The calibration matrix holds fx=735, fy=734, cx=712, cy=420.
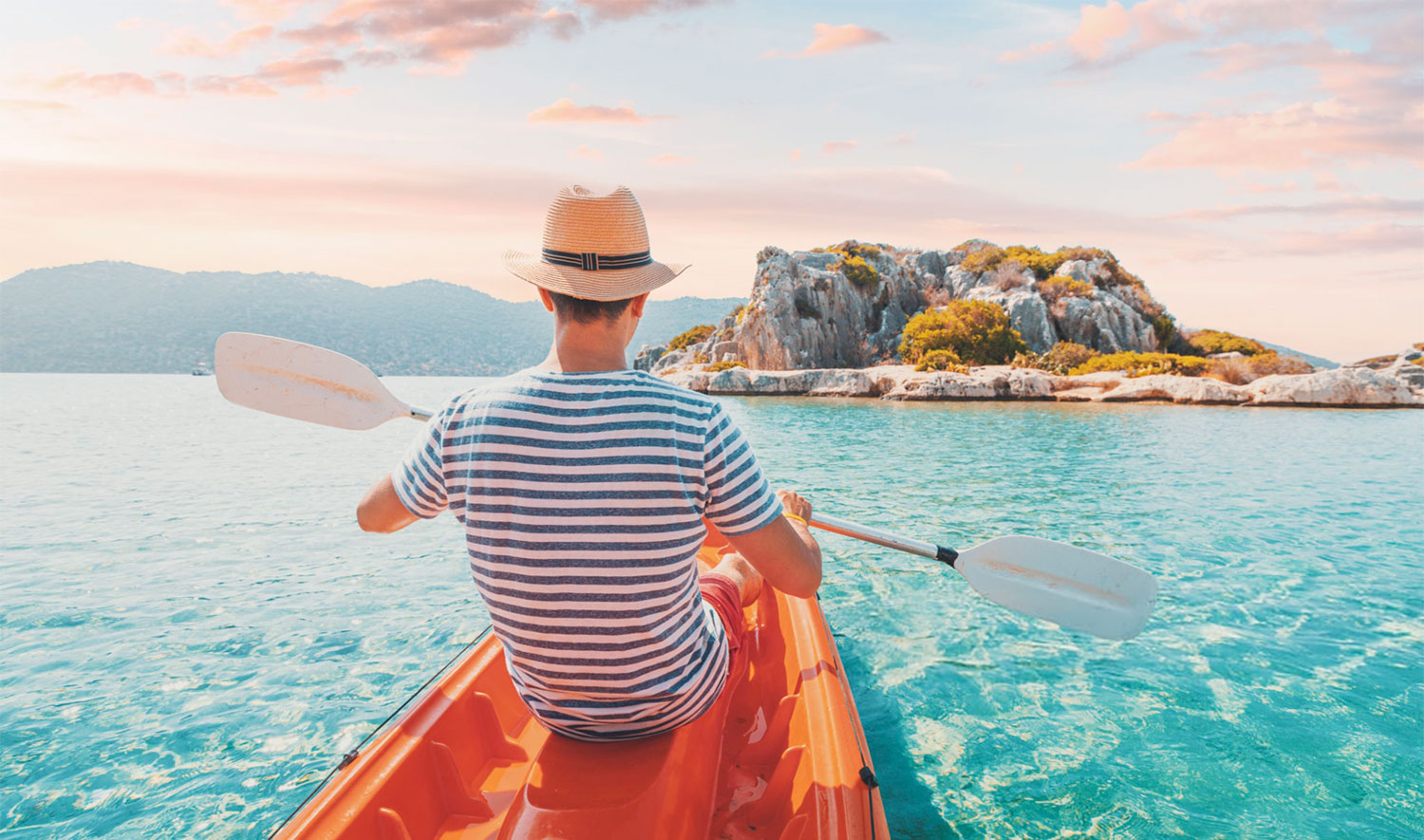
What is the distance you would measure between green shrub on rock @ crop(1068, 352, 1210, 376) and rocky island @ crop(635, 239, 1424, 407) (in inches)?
2.7

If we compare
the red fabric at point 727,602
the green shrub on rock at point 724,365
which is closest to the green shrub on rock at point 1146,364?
the green shrub on rock at point 724,365

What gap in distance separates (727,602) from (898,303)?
40248 mm

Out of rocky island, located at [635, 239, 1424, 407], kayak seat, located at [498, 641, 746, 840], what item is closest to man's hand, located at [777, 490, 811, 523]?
kayak seat, located at [498, 641, 746, 840]

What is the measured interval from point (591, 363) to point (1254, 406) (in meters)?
27.9

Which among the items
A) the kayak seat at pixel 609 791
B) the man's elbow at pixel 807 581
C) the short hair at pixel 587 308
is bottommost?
the kayak seat at pixel 609 791

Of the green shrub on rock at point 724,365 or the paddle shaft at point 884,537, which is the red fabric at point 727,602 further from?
the green shrub on rock at point 724,365

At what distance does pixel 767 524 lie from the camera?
165 cm

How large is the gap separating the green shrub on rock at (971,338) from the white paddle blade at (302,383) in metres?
32.1

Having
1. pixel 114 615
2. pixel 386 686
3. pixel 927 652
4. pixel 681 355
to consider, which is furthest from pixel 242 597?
pixel 681 355

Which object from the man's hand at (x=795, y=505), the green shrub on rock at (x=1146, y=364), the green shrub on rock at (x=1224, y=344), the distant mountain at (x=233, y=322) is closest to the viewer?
the man's hand at (x=795, y=505)

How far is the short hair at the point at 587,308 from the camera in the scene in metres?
1.62

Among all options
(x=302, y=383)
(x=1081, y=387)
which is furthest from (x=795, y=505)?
(x=1081, y=387)

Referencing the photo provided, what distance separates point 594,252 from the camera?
5.44ft

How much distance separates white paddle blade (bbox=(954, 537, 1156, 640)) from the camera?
115 inches
